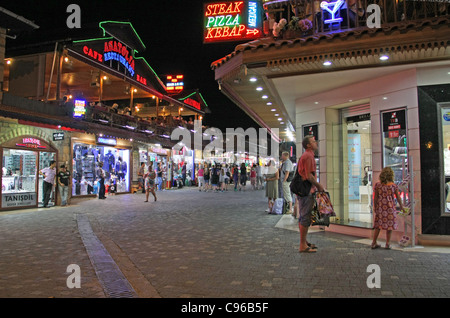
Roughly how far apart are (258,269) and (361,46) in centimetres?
444

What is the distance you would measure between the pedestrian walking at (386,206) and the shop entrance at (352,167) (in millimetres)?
2317

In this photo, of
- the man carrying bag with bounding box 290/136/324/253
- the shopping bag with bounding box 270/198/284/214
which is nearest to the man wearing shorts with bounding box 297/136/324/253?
the man carrying bag with bounding box 290/136/324/253

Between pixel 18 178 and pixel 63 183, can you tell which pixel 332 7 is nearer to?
pixel 63 183

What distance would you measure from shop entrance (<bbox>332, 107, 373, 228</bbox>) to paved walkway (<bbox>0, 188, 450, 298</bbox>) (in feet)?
4.21

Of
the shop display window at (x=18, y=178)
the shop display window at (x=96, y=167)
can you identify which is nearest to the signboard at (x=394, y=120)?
the shop display window at (x=18, y=178)

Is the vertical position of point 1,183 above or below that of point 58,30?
below

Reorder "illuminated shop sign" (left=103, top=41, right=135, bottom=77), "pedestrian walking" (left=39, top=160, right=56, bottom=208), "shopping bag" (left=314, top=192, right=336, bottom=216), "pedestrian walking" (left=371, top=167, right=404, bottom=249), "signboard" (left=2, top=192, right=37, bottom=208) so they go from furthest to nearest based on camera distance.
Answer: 1. "illuminated shop sign" (left=103, top=41, right=135, bottom=77)
2. "pedestrian walking" (left=39, top=160, right=56, bottom=208)
3. "signboard" (left=2, top=192, right=37, bottom=208)
4. "pedestrian walking" (left=371, top=167, right=404, bottom=249)
5. "shopping bag" (left=314, top=192, right=336, bottom=216)

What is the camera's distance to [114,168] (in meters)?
19.8

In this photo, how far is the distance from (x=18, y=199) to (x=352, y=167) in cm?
1162

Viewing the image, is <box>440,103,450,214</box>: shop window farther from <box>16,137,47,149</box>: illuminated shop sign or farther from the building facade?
<box>16,137,47,149</box>: illuminated shop sign

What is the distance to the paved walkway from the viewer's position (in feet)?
14.1

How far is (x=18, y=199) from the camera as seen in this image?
12789 millimetres
